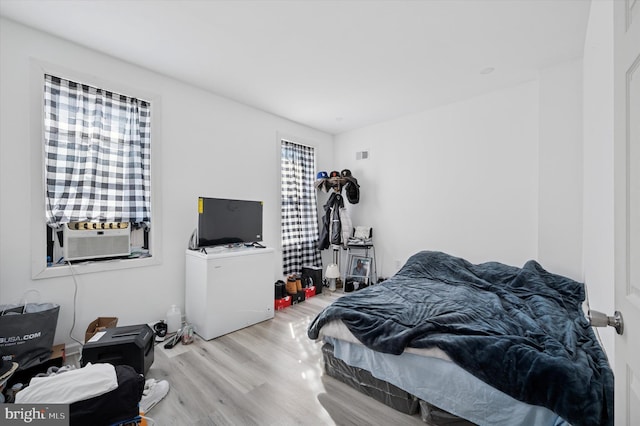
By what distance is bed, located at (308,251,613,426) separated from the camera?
1.24m

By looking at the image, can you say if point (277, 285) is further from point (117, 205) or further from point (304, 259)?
point (117, 205)

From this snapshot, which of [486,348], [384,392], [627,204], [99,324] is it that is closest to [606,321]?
[627,204]

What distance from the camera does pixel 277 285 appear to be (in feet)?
11.7

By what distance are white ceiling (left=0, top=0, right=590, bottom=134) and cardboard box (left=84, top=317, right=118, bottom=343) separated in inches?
93.4

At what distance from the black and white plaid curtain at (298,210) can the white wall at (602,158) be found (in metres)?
3.28

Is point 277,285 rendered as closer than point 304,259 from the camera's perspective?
Yes

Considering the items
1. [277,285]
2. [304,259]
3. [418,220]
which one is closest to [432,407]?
[277,285]

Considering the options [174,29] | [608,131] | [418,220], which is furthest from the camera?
[418,220]

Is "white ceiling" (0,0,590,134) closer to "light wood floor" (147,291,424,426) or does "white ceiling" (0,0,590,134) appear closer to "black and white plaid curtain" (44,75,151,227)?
"black and white plaid curtain" (44,75,151,227)

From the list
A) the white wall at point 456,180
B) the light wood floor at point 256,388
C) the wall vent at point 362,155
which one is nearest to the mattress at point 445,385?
the light wood floor at point 256,388

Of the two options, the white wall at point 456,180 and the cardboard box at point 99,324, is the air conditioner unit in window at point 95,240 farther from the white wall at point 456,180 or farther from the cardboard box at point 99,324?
the white wall at point 456,180

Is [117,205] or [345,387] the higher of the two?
[117,205]

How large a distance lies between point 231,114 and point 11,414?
3.08 m

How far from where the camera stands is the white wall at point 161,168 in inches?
80.2
